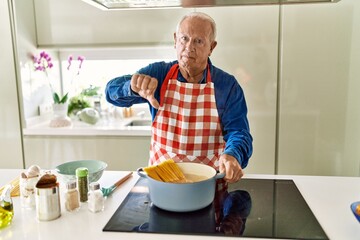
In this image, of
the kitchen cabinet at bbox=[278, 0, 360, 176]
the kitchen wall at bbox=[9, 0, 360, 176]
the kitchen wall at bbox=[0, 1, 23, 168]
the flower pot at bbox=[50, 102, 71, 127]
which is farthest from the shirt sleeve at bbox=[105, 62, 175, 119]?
the kitchen wall at bbox=[0, 1, 23, 168]

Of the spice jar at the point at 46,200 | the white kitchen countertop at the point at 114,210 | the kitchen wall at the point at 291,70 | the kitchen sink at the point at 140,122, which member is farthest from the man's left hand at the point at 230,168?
the kitchen sink at the point at 140,122

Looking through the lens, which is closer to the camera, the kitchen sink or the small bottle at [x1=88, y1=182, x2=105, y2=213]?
the small bottle at [x1=88, y1=182, x2=105, y2=213]

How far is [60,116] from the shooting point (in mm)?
2316

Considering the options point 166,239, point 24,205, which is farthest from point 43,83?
point 166,239

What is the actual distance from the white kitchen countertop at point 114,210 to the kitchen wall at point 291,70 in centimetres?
87

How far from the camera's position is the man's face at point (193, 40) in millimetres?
1231

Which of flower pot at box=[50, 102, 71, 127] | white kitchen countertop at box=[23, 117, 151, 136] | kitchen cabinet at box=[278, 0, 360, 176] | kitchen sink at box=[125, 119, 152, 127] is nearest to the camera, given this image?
kitchen cabinet at box=[278, 0, 360, 176]

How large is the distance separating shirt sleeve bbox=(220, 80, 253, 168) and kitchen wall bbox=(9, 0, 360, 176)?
717 millimetres

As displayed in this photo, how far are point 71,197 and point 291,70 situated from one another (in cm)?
148

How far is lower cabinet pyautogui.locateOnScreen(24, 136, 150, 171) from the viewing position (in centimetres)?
214

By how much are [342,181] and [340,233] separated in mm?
408

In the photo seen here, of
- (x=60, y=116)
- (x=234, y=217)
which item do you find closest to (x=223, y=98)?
(x=234, y=217)

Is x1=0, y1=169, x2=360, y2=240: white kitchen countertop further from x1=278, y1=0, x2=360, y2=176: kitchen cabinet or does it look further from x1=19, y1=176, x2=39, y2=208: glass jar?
x1=278, y1=0, x2=360, y2=176: kitchen cabinet

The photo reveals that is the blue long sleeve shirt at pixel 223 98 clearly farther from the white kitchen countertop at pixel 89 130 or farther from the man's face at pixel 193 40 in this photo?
the white kitchen countertop at pixel 89 130
